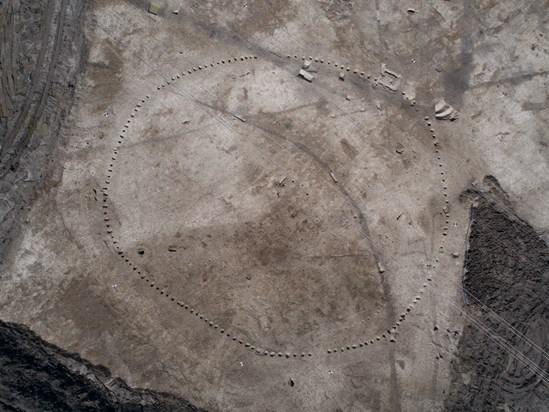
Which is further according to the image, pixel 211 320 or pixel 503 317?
pixel 503 317

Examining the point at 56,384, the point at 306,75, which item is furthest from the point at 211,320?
the point at 306,75

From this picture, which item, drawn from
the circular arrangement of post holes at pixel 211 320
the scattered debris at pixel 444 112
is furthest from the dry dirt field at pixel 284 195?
the scattered debris at pixel 444 112

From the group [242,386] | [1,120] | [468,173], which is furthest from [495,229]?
[1,120]

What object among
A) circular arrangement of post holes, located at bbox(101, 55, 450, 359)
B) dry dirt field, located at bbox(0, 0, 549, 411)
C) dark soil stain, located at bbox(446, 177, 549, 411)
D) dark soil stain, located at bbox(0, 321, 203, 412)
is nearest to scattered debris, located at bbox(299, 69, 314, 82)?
dry dirt field, located at bbox(0, 0, 549, 411)

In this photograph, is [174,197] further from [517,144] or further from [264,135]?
[517,144]

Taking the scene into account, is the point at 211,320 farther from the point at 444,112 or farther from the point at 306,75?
the point at 444,112

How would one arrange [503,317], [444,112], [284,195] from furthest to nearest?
[444,112]
[284,195]
[503,317]
